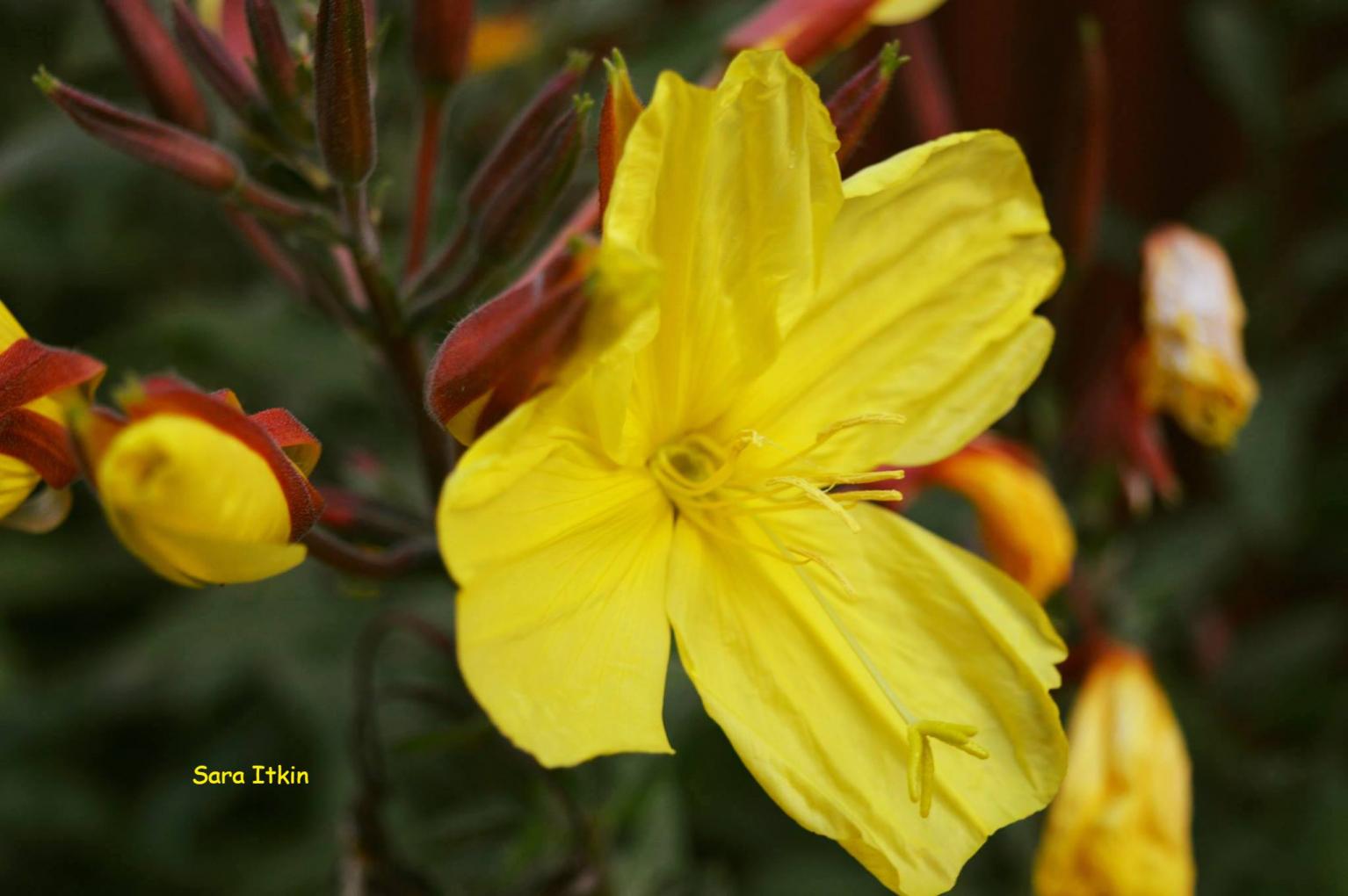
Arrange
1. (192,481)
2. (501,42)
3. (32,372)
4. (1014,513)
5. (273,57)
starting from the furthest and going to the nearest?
(501,42), (1014,513), (273,57), (32,372), (192,481)

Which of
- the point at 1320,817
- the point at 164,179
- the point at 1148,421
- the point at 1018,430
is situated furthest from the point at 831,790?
the point at 164,179

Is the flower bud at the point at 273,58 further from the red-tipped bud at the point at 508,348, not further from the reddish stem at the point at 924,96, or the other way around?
the reddish stem at the point at 924,96

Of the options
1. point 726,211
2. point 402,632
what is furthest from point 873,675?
point 402,632

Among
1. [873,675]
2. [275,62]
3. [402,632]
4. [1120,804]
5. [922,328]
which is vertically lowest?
[1120,804]

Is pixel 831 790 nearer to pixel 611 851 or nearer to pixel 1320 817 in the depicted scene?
pixel 611 851

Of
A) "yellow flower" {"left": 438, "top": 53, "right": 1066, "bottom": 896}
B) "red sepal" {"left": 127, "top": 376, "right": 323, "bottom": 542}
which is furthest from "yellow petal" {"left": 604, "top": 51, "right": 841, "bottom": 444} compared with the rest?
"red sepal" {"left": 127, "top": 376, "right": 323, "bottom": 542}

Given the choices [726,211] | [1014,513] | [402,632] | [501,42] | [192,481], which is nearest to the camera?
[192,481]

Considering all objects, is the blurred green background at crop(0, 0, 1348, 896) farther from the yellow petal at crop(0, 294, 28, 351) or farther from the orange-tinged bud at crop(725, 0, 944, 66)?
the yellow petal at crop(0, 294, 28, 351)

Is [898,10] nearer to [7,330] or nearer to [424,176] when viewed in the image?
[424,176]

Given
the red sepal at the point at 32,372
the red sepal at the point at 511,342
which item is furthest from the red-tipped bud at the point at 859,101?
the red sepal at the point at 32,372
